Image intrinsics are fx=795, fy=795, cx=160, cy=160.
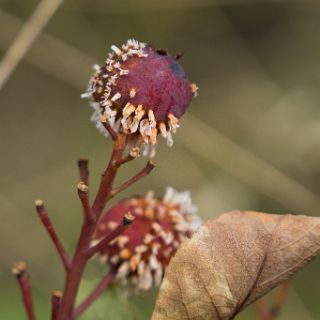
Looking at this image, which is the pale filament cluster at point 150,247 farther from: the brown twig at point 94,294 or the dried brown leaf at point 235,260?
the dried brown leaf at point 235,260

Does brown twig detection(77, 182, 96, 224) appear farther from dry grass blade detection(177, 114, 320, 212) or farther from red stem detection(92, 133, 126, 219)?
dry grass blade detection(177, 114, 320, 212)

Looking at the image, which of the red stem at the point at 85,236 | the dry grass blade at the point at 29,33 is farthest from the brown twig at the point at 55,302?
the dry grass blade at the point at 29,33

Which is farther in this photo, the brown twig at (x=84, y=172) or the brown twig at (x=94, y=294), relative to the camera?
the brown twig at (x=94, y=294)

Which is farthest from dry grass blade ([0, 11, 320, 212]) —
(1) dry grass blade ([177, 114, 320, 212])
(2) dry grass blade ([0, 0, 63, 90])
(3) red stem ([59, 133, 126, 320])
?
(3) red stem ([59, 133, 126, 320])

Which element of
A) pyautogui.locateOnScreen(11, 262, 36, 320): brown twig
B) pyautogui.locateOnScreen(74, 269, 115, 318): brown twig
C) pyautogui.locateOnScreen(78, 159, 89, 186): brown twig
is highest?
pyautogui.locateOnScreen(78, 159, 89, 186): brown twig

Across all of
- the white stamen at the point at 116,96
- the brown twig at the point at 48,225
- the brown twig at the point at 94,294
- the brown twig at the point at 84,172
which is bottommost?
the brown twig at the point at 94,294

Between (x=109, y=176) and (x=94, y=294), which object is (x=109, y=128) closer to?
(x=109, y=176)

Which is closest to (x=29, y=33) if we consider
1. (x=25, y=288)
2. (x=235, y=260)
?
(x=25, y=288)
